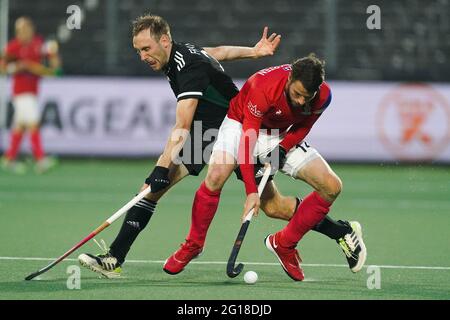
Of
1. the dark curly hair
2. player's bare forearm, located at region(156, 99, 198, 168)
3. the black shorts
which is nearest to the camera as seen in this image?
the dark curly hair

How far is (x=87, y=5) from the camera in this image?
15.1 metres

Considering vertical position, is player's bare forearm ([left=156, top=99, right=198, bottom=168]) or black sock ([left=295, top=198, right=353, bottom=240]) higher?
player's bare forearm ([left=156, top=99, right=198, bottom=168])

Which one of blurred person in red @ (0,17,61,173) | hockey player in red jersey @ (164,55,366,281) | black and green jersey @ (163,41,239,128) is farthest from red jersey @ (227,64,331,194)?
blurred person in red @ (0,17,61,173)

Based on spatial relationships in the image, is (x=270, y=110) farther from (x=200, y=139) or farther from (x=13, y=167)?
(x=13, y=167)

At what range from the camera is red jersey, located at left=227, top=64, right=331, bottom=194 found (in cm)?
546

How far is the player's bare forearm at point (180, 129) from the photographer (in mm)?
5535

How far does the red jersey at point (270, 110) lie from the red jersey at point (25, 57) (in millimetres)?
7023

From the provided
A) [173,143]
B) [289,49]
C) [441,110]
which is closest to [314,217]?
[173,143]

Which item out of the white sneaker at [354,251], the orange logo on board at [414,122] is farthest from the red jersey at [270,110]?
the orange logo on board at [414,122]

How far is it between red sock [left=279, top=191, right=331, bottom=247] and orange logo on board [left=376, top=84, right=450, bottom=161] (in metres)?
7.09

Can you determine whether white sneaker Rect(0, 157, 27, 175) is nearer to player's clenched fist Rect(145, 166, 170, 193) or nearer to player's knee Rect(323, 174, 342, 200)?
player's clenched fist Rect(145, 166, 170, 193)

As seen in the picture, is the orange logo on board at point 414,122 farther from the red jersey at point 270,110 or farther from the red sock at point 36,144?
the red jersey at point 270,110

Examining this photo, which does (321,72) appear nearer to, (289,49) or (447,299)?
(447,299)

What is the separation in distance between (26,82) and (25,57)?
1.42 feet
